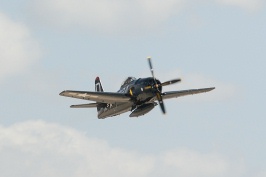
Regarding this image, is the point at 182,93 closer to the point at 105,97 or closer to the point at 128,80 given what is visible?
the point at 128,80

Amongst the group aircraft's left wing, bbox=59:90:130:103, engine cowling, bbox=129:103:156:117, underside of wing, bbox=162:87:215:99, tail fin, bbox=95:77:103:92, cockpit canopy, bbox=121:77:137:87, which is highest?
tail fin, bbox=95:77:103:92

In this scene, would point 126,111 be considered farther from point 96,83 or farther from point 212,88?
point 96,83

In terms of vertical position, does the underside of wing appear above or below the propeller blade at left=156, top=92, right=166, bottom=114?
above

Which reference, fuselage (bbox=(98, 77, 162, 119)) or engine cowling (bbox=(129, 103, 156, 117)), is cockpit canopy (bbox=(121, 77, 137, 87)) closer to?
fuselage (bbox=(98, 77, 162, 119))

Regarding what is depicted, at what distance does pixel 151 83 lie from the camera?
70.0 metres

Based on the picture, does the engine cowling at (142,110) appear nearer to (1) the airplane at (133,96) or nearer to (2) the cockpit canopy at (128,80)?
(1) the airplane at (133,96)

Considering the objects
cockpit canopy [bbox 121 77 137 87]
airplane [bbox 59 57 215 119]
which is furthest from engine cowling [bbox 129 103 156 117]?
cockpit canopy [bbox 121 77 137 87]

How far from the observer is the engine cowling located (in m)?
70.4

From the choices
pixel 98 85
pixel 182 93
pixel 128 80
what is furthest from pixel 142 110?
pixel 98 85

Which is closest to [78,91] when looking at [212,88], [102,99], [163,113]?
[102,99]

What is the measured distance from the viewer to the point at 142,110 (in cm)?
7044

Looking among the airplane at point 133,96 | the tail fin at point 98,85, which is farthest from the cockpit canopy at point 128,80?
the tail fin at point 98,85

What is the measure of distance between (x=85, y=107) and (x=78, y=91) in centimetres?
677

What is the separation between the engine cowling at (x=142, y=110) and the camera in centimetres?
7044
